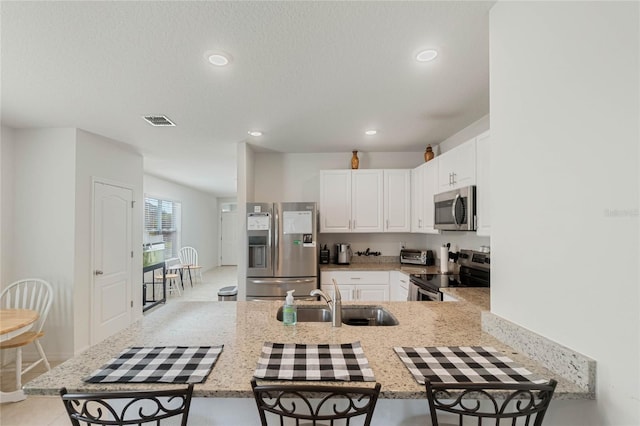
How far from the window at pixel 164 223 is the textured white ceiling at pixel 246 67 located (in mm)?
3214

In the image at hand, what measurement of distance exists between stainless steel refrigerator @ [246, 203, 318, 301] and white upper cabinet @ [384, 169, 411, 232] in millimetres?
1005

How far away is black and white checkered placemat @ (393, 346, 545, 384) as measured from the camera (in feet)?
3.22

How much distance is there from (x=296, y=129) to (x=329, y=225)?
4.40 ft

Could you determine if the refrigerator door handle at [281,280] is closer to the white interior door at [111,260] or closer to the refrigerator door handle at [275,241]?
the refrigerator door handle at [275,241]

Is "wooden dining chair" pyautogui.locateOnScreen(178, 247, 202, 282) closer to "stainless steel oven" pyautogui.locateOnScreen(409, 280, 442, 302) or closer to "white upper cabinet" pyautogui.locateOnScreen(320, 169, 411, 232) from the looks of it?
"white upper cabinet" pyautogui.locateOnScreen(320, 169, 411, 232)

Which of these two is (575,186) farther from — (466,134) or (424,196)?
(424,196)

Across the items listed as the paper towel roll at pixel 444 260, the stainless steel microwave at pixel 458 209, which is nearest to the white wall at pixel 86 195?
the stainless steel microwave at pixel 458 209

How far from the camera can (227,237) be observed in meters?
10.1

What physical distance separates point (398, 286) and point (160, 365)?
2.85m

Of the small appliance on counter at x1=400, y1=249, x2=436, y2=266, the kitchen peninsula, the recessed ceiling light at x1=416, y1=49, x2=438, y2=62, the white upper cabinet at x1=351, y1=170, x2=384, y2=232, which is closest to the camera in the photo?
the kitchen peninsula

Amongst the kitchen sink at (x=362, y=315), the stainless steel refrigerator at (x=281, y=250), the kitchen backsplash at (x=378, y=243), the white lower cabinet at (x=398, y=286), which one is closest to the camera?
the kitchen sink at (x=362, y=315)

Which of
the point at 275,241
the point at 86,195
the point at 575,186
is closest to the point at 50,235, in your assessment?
the point at 86,195

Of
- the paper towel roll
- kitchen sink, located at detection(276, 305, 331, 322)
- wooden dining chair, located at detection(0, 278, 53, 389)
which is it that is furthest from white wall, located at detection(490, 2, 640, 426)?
wooden dining chair, located at detection(0, 278, 53, 389)

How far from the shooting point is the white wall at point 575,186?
83 cm
